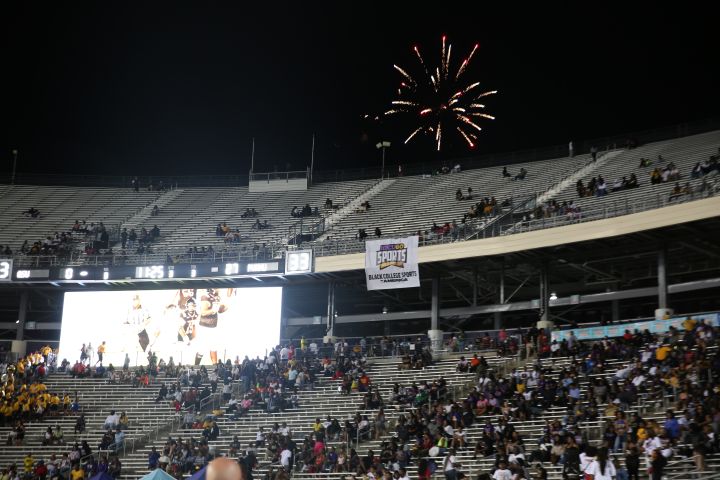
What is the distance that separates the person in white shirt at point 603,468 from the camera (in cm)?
1770

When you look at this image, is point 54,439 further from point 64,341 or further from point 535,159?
point 535,159

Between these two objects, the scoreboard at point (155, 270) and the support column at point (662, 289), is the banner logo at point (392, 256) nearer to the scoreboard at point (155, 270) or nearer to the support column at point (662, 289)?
the scoreboard at point (155, 270)

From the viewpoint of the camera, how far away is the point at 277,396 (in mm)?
31172

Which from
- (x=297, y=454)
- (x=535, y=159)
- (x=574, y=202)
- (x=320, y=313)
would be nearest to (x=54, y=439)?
(x=297, y=454)

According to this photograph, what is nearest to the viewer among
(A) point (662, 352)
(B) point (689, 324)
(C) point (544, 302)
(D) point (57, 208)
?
(A) point (662, 352)

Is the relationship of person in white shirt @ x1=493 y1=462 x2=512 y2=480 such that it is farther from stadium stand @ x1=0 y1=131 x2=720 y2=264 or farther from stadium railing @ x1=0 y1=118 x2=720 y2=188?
stadium railing @ x1=0 y1=118 x2=720 y2=188

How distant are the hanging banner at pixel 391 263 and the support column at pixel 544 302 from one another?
4.34 m

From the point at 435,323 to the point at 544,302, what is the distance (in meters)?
4.44

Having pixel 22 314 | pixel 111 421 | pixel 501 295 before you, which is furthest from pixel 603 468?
pixel 22 314

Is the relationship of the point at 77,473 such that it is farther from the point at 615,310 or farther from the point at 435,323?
the point at 615,310

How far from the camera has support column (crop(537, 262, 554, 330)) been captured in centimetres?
3169

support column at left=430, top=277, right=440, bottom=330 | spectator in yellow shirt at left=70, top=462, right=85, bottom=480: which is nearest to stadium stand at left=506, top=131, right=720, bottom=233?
support column at left=430, top=277, right=440, bottom=330

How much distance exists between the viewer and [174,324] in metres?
38.3

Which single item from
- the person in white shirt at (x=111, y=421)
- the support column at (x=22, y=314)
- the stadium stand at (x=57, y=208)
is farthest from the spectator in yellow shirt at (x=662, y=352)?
the stadium stand at (x=57, y=208)
